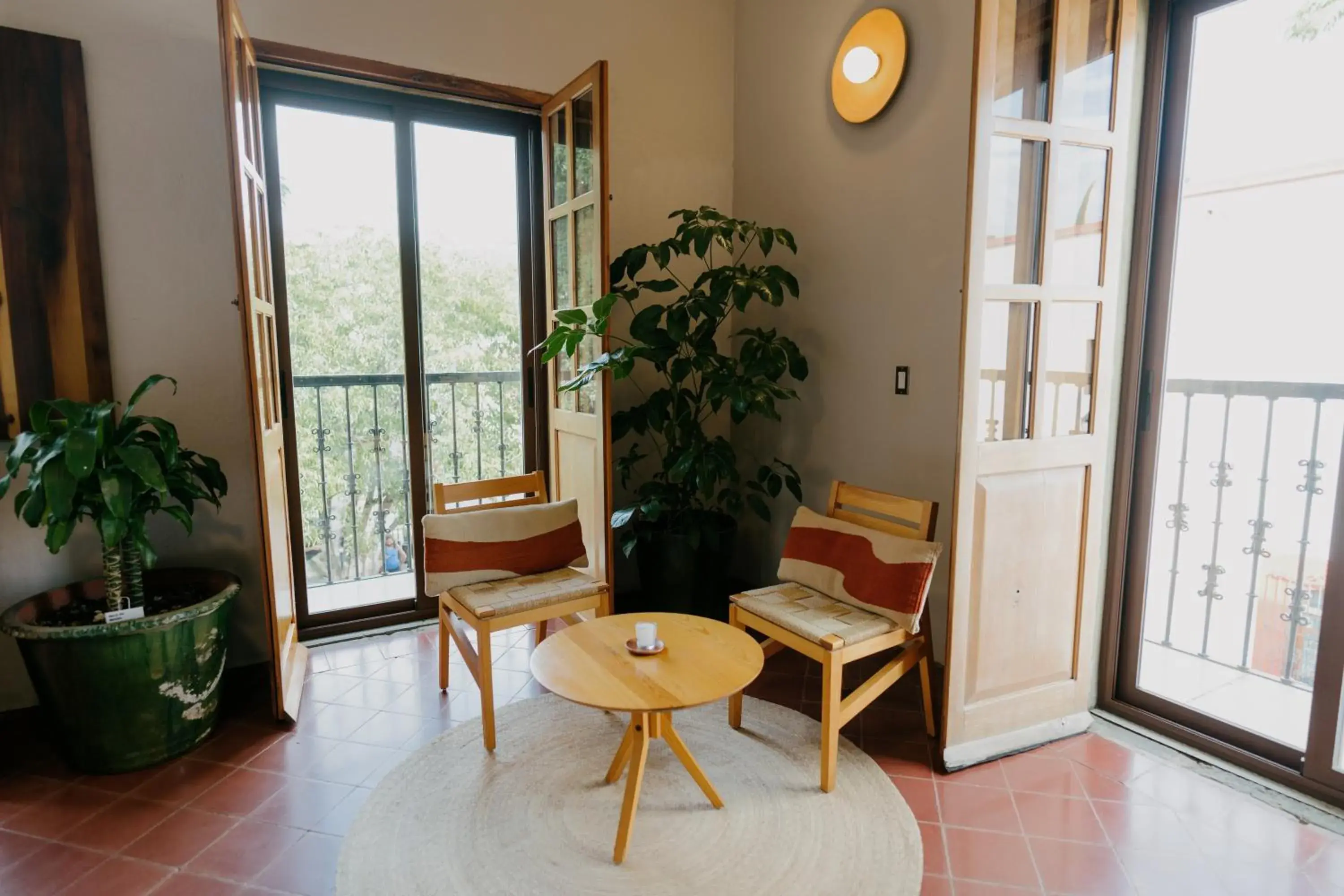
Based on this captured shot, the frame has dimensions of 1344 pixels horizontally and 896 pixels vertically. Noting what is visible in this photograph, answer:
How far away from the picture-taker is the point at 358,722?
254 cm

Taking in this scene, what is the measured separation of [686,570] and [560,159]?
Answer: 6.09 feet

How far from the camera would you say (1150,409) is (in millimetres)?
2490

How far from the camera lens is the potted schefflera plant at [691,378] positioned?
3012mm

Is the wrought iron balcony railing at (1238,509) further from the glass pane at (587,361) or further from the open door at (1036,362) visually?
the glass pane at (587,361)

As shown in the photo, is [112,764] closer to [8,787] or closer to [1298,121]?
[8,787]

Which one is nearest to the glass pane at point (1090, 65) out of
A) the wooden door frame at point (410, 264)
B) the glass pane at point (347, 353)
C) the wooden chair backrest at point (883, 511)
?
the wooden chair backrest at point (883, 511)

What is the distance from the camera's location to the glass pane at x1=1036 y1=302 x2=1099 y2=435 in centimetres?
231

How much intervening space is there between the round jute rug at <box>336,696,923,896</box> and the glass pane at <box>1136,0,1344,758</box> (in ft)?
4.30

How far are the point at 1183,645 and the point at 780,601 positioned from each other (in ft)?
5.20

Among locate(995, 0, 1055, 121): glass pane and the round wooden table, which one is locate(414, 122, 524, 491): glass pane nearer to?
the round wooden table

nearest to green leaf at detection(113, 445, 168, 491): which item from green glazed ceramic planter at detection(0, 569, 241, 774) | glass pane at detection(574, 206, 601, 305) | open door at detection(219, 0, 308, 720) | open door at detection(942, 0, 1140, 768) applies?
Result: open door at detection(219, 0, 308, 720)

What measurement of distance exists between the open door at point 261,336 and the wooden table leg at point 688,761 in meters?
1.32

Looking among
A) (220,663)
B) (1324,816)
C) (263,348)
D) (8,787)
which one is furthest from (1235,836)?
(8,787)

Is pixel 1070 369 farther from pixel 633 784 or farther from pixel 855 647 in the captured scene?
pixel 633 784
